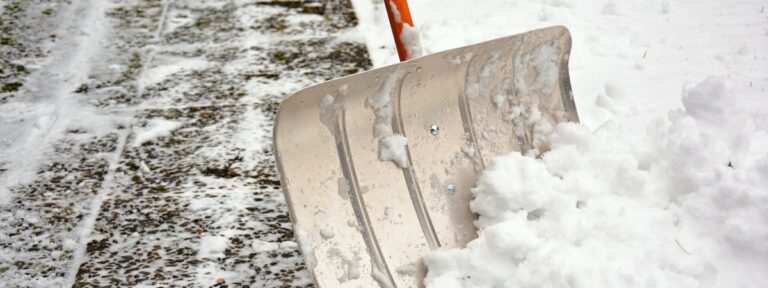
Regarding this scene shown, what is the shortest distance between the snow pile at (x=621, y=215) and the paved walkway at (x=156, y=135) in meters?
0.58

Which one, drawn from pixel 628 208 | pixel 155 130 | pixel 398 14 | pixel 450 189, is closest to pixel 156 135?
pixel 155 130

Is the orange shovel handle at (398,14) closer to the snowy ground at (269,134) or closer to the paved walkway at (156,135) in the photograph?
the snowy ground at (269,134)

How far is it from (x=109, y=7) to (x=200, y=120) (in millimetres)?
1636

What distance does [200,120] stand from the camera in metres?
3.03

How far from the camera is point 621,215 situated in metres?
1.85

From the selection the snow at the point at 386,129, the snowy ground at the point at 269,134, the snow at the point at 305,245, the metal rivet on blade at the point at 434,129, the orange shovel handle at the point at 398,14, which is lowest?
the snowy ground at the point at 269,134

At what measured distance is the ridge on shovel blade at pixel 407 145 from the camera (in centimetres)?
177

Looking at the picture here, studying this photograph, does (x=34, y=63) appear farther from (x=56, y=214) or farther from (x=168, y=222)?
(x=168, y=222)

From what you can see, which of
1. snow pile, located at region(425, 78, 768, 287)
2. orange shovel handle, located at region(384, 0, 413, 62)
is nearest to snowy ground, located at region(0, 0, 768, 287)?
snow pile, located at region(425, 78, 768, 287)

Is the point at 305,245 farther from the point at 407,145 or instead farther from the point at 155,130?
the point at 155,130

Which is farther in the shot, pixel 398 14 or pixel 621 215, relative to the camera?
pixel 398 14

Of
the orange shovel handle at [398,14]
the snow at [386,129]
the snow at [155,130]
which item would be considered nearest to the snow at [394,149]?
the snow at [386,129]

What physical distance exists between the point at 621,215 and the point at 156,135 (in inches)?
68.6

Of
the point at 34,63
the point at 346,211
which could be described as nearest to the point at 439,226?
the point at 346,211
